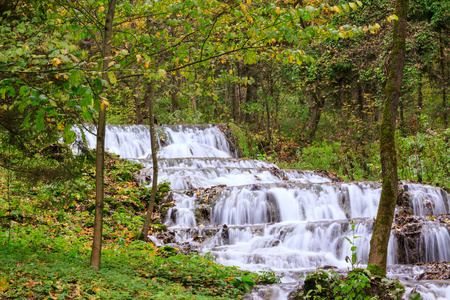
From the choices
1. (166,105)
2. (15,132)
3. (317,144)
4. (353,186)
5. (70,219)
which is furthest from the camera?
(166,105)

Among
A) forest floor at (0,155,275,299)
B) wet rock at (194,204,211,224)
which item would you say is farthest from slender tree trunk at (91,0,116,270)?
wet rock at (194,204,211,224)

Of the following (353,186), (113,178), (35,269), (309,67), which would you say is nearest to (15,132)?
(35,269)

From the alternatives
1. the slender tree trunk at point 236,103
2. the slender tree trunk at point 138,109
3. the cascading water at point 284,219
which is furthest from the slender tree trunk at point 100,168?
the slender tree trunk at point 236,103

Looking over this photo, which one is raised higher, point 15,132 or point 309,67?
point 309,67

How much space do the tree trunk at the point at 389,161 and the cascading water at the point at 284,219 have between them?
3.88 feet

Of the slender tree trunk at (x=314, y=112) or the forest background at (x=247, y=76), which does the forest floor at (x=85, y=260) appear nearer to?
the forest background at (x=247, y=76)

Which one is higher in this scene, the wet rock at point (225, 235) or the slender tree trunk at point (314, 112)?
the slender tree trunk at point (314, 112)

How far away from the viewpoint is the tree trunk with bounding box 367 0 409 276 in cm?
539

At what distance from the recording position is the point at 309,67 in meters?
21.0

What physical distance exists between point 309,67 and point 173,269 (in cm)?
1693

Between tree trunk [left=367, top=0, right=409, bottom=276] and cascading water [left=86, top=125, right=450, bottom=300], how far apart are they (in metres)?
1.18

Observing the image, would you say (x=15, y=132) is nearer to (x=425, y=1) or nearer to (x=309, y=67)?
(x=309, y=67)

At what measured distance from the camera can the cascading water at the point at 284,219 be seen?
8172 millimetres

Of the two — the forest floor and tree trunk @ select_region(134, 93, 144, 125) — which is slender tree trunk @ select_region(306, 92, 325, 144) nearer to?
tree trunk @ select_region(134, 93, 144, 125)
